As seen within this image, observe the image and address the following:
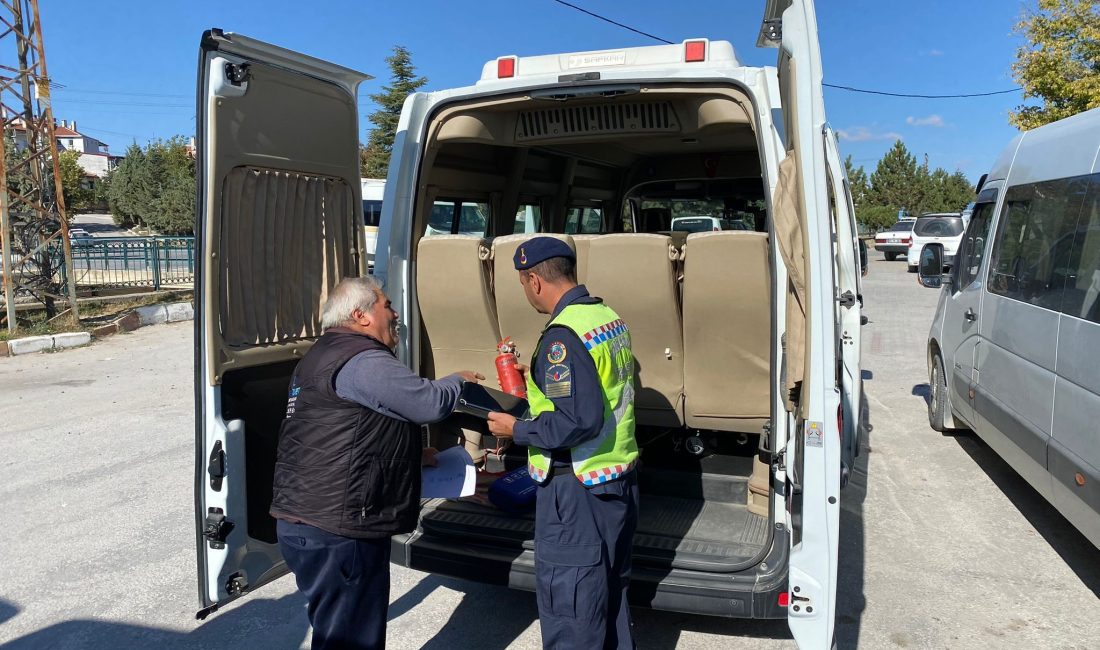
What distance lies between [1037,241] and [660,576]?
3208 mm

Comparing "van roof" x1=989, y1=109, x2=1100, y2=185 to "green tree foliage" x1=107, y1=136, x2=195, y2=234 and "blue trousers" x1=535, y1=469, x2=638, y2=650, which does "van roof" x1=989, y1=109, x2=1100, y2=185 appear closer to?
"blue trousers" x1=535, y1=469, x2=638, y2=650

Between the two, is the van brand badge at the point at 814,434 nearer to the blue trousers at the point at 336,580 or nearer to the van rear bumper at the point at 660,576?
the van rear bumper at the point at 660,576

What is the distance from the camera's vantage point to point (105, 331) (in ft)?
43.0

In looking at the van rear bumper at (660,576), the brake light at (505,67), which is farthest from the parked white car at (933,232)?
the van rear bumper at (660,576)

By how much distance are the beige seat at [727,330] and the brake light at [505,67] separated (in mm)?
1159

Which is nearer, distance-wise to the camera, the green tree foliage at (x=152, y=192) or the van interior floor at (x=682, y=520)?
the van interior floor at (x=682, y=520)

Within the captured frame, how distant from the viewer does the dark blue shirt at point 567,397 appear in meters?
2.57

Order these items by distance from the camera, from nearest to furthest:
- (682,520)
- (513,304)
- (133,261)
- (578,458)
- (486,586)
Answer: (578,458) → (682,520) → (513,304) → (486,586) → (133,261)

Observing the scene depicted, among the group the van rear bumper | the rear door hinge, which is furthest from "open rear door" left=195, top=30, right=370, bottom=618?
the van rear bumper

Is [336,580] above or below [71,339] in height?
above

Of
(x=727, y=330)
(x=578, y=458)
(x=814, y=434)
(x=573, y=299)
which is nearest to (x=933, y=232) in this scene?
(x=727, y=330)

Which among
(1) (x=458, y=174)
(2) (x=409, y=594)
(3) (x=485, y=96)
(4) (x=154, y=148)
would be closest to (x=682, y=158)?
(1) (x=458, y=174)

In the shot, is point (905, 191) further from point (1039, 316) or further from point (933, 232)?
point (1039, 316)

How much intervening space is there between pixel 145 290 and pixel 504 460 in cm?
1655
